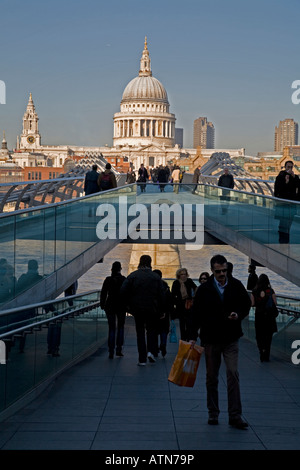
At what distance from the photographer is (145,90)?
192000 mm

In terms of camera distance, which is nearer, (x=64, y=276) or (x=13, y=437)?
(x=13, y=437)

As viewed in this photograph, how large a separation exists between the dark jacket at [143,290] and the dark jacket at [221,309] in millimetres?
2734

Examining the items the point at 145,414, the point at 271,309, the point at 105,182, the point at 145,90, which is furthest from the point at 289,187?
the point at 145,90

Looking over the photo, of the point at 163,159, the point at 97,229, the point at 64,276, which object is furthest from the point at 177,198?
the point at 163,159

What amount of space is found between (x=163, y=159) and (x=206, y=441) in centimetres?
18308

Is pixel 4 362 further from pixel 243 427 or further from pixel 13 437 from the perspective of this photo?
pixel 243 427

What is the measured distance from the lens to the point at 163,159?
618 feet

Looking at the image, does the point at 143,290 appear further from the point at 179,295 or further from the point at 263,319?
the point at 263,319

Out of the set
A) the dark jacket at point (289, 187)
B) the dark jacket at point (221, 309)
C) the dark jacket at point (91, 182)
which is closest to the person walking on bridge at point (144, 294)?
the dark jacket at point (221, 309)

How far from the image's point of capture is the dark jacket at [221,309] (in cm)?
696

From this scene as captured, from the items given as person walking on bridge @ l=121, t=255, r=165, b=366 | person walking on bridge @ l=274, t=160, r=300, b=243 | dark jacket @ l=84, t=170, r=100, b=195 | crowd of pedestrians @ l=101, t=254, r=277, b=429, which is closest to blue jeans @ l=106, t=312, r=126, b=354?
crowd of pedestrians @ l=101, t=254, r=277, b=429

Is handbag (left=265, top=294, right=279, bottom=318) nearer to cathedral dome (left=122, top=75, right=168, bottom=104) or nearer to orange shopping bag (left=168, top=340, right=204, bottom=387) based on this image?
orange shopping bag (left=168, top=340, right=204, bottom=387)

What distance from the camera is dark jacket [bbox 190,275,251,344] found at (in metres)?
6.96

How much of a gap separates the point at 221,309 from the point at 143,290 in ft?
9.39
